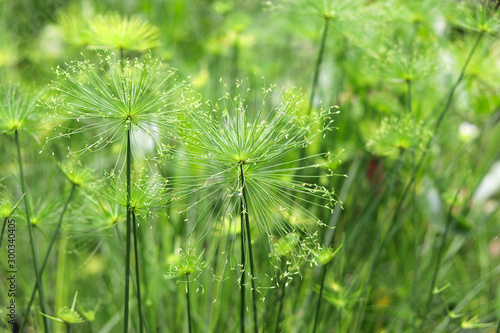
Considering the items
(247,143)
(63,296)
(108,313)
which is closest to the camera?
(247,143)

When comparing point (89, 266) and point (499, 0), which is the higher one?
point (499, 0)

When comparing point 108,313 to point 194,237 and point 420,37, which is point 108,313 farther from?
point 420,37

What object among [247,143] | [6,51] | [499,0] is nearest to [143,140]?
[6,51]

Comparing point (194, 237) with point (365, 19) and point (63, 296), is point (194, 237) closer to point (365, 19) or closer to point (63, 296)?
point (63, 296)

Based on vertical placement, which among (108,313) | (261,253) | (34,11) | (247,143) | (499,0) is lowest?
(108,313)

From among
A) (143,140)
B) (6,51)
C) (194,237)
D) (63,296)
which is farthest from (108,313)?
(6,51)

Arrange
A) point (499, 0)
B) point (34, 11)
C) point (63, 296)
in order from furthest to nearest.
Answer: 1. point (34, 11)
2. point (63, 296)
3. point (499, 0)

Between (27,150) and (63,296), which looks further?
(27,150)
